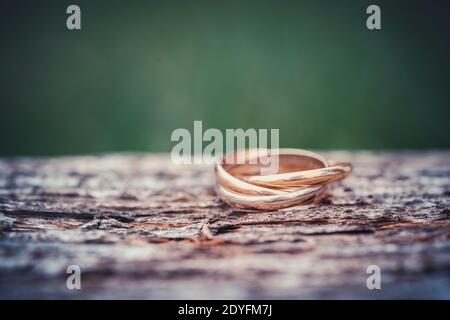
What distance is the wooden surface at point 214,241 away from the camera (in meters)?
1.01

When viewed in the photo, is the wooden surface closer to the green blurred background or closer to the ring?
the ring

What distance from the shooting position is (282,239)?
3.97 ft

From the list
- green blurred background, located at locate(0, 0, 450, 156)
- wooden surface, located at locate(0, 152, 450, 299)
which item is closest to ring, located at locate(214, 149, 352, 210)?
wooden surface, located at locate(0, 152, 450, 299)

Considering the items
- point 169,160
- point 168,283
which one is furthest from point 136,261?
point 169,160

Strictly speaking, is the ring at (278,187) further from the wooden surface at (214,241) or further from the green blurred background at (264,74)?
the green blurred background at (264,74)

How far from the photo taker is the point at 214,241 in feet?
3.99

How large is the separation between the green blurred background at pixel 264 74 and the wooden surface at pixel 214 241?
2153 millimetres

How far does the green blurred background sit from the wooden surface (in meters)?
2.15

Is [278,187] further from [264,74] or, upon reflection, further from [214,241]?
[264,74]

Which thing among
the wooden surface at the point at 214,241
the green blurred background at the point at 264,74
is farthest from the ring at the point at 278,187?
the green blurred background at the point at 264,74

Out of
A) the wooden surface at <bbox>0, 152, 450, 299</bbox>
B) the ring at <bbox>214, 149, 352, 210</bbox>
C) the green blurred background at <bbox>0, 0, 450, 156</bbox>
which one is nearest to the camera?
the wooden surface at <bbox>0, 152, 450, 299</bbox>

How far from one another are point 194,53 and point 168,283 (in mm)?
3214

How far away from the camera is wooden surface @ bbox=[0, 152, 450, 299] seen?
1.01 m

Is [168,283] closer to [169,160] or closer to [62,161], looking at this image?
[169,160]
